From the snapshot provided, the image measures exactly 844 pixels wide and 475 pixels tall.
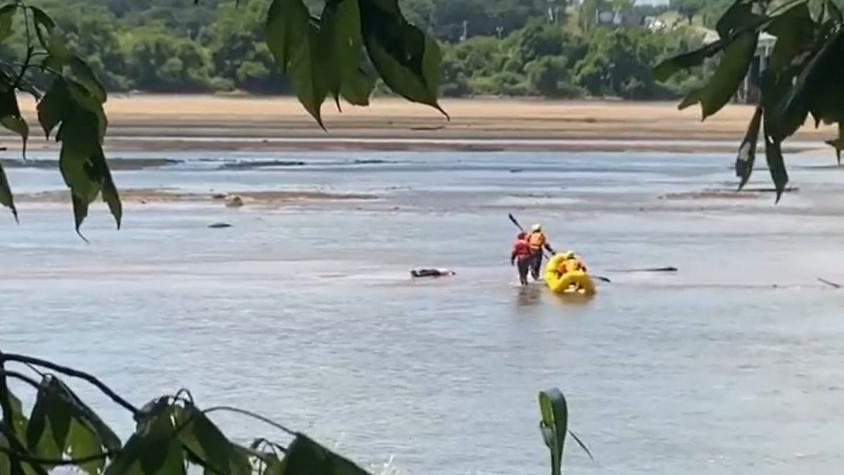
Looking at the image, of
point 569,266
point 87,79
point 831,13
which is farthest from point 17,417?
point 569,266

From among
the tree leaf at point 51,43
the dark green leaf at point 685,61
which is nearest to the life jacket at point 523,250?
the tree leaf at point 51,43

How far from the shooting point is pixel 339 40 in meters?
1.41

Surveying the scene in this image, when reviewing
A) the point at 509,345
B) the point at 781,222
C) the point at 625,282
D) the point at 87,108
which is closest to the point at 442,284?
the point at 625,282

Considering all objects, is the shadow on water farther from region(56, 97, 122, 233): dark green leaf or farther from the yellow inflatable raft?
region(56, 97, 122, 233): dark green leaf

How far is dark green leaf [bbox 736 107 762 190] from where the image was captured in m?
1.48

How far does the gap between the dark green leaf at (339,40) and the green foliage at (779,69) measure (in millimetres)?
258

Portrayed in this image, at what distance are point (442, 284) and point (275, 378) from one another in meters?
6.06

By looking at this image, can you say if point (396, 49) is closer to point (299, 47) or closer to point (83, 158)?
point (299, 47)

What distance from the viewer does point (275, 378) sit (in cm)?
1399

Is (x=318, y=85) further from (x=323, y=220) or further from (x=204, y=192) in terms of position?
(x=204, y=192)

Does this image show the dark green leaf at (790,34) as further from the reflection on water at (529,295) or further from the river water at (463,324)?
the reflection on water at (529,295)

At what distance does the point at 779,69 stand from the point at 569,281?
18149 mm

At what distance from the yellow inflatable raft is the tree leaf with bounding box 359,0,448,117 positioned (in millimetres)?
18000

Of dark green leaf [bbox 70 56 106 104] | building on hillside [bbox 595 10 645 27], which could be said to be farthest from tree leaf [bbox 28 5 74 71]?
building on hillside [bbox 595 10 645 27]
